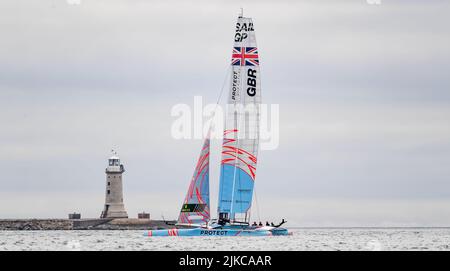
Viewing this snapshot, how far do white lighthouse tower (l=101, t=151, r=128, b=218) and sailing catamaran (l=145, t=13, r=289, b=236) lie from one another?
57.3 m

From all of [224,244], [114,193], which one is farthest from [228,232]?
[114,193]

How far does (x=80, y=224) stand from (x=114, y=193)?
266 inches

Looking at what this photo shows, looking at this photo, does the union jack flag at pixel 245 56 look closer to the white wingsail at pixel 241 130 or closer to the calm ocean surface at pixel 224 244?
the white wingsail at pixel 241 130

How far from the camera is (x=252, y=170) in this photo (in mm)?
71188

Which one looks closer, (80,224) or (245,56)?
(245,56)

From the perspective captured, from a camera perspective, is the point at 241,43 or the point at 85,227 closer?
the point at 241,43

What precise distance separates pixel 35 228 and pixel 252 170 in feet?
229

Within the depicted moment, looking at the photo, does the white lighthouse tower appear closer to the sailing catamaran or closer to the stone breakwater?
the stone breakwater

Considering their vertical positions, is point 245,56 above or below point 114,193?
above

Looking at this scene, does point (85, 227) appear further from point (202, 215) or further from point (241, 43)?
point (241, 43)

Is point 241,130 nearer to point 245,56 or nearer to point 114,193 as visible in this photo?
point 245,56

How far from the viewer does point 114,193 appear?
128 meters
